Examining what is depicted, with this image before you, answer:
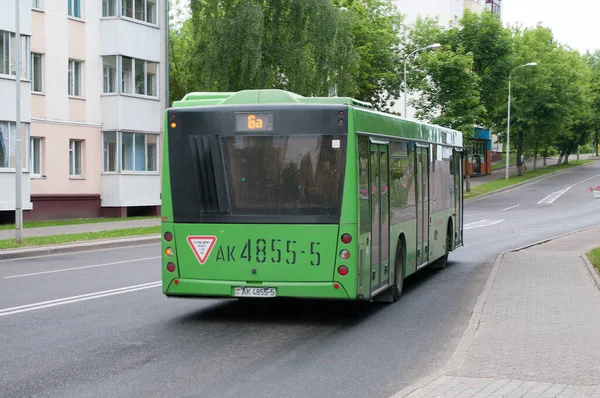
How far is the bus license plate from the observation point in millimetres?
11391

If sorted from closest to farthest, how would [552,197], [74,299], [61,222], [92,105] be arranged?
[74,299], [61,222], [92,105], [552,197]

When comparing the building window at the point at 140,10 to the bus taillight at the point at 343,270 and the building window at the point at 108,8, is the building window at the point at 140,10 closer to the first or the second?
the building window at the point at 108,8

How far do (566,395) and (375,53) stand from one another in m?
51.6

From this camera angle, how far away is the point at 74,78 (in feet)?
129

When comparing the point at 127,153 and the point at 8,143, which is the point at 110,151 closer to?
the point at 127,153

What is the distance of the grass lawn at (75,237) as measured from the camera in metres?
24.3

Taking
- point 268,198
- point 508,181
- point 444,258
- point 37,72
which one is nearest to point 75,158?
point 37,72

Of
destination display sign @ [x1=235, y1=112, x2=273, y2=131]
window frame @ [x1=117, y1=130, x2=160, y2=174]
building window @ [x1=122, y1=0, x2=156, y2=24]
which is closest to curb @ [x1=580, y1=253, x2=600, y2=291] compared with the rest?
destination display sign @ [x1=235, y1=112, x2=273, y2=131]

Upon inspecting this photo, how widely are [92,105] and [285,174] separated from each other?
97.5 feet

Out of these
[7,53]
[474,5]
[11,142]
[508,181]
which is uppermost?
[474,5]

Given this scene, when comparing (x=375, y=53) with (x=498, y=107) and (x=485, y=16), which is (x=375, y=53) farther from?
(x=498, y=107)

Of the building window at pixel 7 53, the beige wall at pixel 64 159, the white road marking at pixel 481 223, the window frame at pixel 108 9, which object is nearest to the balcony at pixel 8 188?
the beige wall at pixel 64 159

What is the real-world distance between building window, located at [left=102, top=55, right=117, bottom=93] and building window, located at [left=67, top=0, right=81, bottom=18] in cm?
212

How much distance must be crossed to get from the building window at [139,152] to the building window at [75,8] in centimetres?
522
